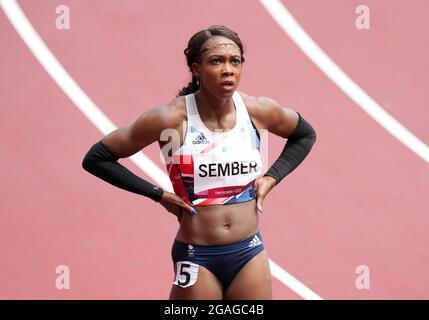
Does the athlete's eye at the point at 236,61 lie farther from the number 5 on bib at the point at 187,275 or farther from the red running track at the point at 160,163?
the red running track at the point at 160,163

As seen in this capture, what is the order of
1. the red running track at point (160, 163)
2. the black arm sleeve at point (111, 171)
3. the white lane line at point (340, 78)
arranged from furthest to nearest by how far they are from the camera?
the white lane line at point (340, 78) < the red running track at point (160, 163) < the black arm sleeve at point (111, 171)

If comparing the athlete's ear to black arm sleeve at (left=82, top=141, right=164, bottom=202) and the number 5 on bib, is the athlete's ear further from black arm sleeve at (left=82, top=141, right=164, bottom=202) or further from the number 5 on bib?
the number 5 on bib

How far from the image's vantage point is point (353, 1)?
9055 mm

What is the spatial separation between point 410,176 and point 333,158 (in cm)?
79

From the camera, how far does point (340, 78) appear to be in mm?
8656

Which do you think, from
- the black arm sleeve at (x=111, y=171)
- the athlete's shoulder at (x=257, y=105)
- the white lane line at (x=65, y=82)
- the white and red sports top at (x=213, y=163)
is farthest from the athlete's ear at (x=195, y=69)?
the white lane line at (x=65, y=82)

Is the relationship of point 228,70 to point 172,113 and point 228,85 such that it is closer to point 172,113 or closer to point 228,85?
point 228,85

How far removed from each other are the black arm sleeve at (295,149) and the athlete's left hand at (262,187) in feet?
0.32

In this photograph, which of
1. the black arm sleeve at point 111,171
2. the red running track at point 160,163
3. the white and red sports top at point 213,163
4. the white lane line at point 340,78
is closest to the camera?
the white and red sports top at point 213,163

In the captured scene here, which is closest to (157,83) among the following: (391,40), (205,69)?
(391,40)

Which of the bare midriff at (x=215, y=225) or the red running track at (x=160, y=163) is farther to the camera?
the red running track at (x=160, y=163)

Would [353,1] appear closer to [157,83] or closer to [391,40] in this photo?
[391,40]

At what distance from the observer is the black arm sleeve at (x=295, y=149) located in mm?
4531

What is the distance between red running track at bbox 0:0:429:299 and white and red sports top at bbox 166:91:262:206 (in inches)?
106
